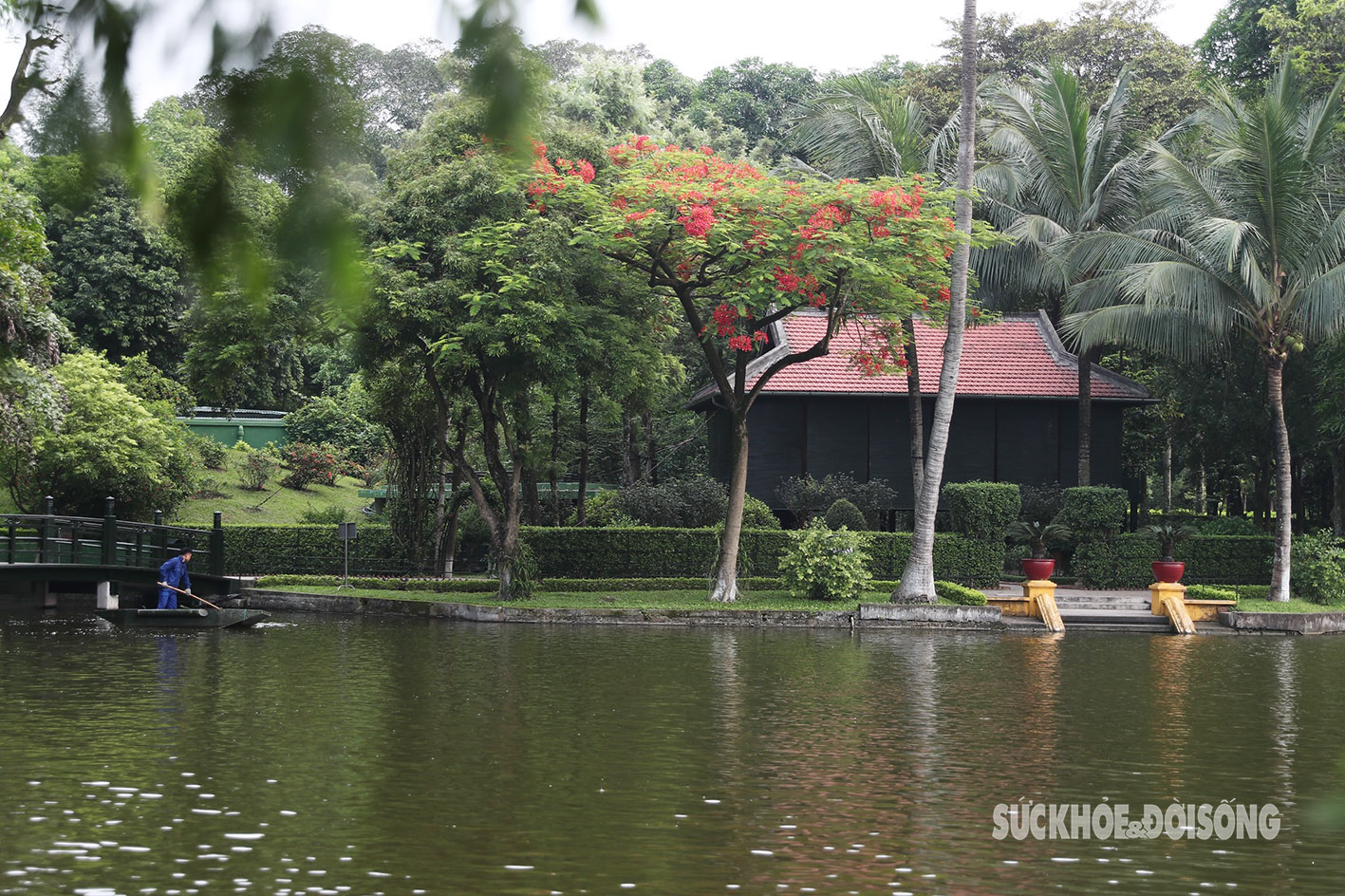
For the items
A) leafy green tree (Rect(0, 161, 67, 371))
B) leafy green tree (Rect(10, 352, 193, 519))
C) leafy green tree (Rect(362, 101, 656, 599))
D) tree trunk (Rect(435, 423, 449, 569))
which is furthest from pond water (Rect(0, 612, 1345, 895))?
leafy green tree (Rect(10, 352, 193, 519))

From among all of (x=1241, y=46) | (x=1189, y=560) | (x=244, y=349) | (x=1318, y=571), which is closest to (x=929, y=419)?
(x=1189, y=560)

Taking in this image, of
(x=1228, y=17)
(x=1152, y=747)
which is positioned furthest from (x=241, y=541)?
(x=1228, y=17)

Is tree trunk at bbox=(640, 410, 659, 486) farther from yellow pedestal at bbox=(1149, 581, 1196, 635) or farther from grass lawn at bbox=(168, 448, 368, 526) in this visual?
yellow pedestal at bbox=(1149, 581, 1196, 635)

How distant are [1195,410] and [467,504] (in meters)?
20.4

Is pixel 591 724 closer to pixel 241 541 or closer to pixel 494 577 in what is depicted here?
pixel 494 577

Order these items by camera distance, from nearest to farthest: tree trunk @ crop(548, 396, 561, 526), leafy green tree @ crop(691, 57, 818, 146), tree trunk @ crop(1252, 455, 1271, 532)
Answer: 1. tree trunk @ crop(548, 396, 561, 526)
2. tree trunk @ crop(1252, 455, 1271, 532)
3. leafy green tree @ crop(691, 57, 818, 146)

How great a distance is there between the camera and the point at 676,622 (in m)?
25.5

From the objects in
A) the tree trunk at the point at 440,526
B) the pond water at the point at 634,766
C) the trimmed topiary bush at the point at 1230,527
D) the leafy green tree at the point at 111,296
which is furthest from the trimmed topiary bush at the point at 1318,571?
the leafy green tree at the point at 111,296

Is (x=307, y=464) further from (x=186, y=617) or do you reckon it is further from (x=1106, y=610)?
(x=1106, y=610)

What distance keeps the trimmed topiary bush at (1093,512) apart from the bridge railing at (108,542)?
1936 cm

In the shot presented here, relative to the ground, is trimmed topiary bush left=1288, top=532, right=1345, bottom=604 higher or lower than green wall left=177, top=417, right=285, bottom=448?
lower

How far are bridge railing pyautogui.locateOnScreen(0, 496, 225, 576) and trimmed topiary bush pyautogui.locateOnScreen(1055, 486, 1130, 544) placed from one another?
1936cm

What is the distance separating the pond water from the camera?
8.81 m

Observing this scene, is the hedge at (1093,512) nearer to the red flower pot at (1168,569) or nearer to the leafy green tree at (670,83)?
the red flower pot at (1168,569)
